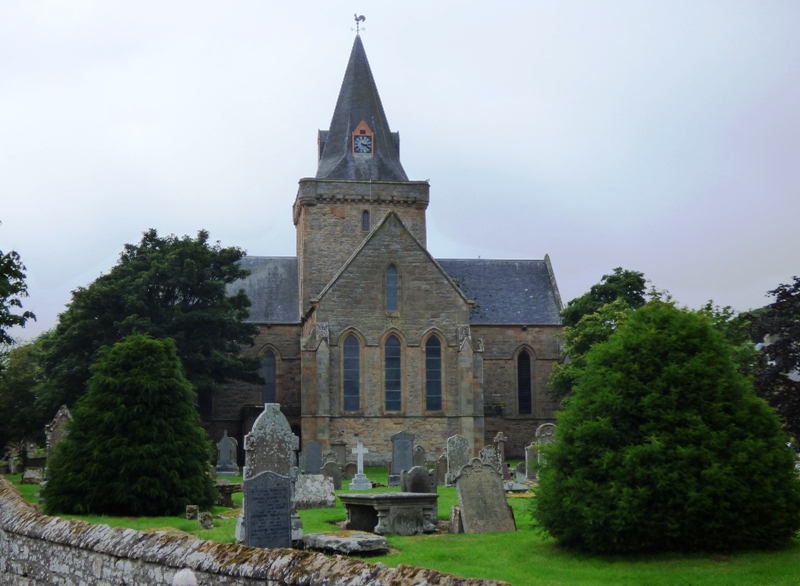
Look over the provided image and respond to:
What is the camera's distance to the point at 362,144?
53.4 meters

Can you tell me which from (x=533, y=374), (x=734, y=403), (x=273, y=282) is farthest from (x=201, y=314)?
(x=734, y=403)

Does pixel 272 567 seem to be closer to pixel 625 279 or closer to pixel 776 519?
pixel 776 519

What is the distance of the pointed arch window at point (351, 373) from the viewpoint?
42.5m

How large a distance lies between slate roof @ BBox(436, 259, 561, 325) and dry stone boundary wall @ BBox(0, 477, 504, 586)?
135 feet

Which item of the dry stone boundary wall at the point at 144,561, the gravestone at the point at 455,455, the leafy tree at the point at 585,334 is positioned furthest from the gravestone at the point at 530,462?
the dry stone boundary wall at the point at 144,561

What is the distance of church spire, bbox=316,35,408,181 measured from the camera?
52688mm

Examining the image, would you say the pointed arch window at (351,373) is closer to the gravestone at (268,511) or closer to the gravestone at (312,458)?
the gravestone at (312,458)

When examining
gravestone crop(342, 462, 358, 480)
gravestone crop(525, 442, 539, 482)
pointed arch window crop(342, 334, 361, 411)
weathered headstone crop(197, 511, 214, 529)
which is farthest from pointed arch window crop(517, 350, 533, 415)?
weathered headstone crop(197, 511, 214, 529)

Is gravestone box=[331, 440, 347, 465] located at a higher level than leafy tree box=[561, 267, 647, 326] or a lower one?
lower

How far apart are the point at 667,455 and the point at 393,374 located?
29.8 m

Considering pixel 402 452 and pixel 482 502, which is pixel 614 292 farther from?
pixel 482 502

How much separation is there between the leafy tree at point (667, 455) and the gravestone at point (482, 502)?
2.66 meters

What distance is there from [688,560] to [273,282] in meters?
42.5

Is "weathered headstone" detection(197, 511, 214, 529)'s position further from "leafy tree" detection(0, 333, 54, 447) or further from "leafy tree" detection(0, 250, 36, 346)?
"leafy tree" detection(0, 333, 54, 447)
